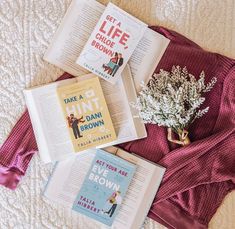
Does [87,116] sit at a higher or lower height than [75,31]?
lower

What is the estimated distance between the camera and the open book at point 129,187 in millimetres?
1086

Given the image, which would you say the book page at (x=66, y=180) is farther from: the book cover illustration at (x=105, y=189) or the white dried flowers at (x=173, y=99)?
the white dried flowers at (x=173, y=99)

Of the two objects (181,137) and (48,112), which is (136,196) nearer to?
(181,137)

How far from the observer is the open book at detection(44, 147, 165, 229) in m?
1.09

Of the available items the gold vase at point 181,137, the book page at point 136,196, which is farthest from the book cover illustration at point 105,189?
the gold vase at point 181,137

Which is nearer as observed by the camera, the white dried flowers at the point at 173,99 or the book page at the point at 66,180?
the white dried flowers at the point at 173,99

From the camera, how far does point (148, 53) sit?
3.61 feet

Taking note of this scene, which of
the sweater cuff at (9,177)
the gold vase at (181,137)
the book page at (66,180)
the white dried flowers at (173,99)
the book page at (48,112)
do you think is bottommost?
the sweater cuff at (9,177)

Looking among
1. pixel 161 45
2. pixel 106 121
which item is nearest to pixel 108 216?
pixel 106 121

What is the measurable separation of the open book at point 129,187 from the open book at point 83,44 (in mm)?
220

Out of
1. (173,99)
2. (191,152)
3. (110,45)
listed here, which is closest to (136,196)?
(191,152)

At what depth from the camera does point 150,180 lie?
1.09 metres

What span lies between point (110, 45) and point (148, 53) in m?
0.11

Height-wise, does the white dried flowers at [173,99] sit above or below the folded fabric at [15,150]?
above
